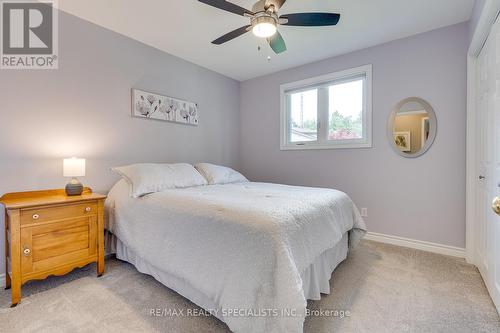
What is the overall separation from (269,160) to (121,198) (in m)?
2.37

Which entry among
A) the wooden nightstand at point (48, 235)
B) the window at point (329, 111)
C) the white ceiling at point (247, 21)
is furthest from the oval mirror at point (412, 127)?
the wooden nightstand at point (48, 235)

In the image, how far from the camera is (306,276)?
1.61m

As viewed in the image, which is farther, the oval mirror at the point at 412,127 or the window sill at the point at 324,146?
the window sill at the point at 324,146

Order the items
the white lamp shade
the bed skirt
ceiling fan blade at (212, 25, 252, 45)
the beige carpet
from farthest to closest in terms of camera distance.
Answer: the white lamp shade → ceiling fan blade at (212, 25, 252, 45) → the bed skirt → the beige carpet

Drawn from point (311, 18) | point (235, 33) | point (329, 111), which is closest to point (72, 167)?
point (235, 33)

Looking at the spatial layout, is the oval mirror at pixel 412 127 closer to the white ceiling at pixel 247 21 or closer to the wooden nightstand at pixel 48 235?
the white ceiling at pixel 247 21

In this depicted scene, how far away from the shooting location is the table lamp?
2.12 metres

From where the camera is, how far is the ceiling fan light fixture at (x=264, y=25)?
1857 millimetres

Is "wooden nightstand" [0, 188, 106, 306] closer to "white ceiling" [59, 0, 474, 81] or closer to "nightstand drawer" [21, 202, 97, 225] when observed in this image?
"nightstand drawer" [21, 202, 97, 225]

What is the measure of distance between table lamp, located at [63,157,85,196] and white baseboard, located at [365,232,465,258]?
3.35 meters

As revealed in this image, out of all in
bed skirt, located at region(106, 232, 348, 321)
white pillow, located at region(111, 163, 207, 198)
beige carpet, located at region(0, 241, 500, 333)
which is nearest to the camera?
beige carpet, located at region(0, 241, 500, 333)

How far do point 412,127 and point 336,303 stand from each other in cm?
221

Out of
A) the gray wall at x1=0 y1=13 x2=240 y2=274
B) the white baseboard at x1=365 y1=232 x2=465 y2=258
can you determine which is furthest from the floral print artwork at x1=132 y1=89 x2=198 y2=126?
the white baseboard at x1=365 y1=232 x2=465 y2=258

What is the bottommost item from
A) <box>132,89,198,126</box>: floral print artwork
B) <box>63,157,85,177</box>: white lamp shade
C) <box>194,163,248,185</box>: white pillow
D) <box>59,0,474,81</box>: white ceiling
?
<box>194,163,248,185</box>: white pillow
